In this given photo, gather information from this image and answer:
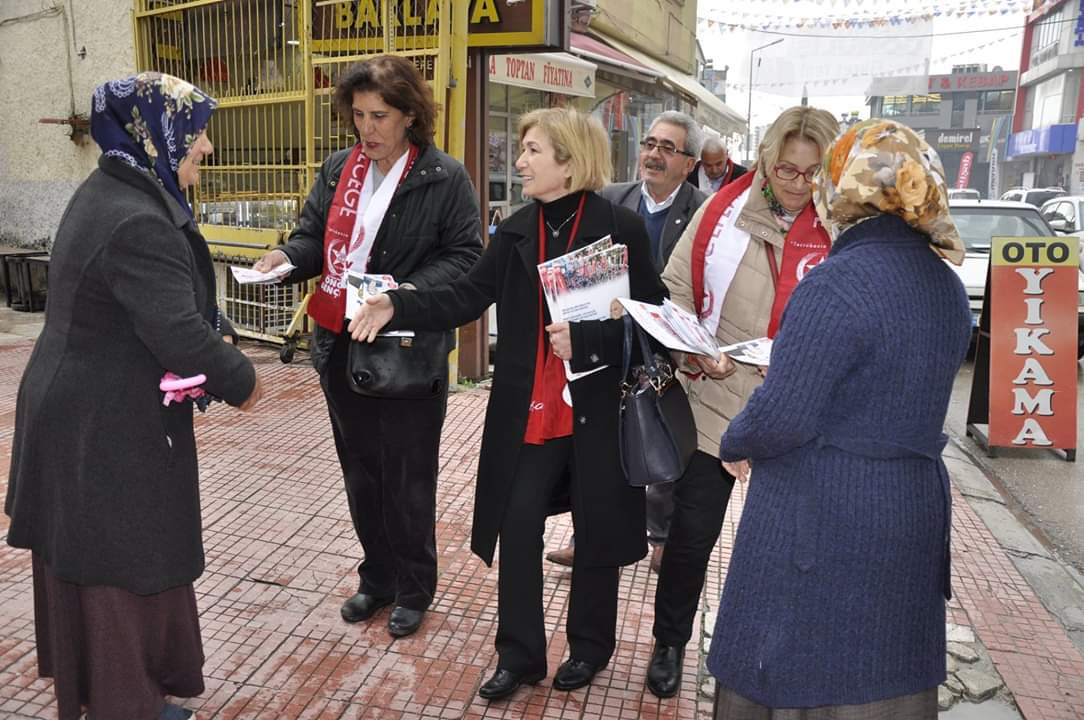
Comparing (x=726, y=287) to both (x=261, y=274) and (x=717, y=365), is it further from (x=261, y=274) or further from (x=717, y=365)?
(x=261, y=274)

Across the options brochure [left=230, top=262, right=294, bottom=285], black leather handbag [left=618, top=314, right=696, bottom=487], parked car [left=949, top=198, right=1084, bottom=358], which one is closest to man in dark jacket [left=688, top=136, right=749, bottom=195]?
black leather handbag [left=618, top=314, right=696, bottom=487]

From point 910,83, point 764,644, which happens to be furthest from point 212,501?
point 910,83

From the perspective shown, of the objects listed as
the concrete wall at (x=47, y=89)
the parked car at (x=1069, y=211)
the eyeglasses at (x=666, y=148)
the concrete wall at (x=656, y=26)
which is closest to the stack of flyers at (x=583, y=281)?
the eyeglasses at (x=666, y=148)

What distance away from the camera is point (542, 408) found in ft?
9.21

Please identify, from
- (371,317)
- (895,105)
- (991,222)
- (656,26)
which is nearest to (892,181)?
(371,317)

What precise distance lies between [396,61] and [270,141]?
541cm

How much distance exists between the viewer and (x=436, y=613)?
3.55 meters

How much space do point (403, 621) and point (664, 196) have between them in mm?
2150

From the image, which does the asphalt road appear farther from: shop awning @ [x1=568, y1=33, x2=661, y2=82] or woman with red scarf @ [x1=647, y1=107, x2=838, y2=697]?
shop awning @ [x1=568, y1=33, x2=661, y2=82]

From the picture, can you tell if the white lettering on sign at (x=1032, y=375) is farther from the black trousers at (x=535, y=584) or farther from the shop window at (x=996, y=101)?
the shop window at (x=996, y=101)

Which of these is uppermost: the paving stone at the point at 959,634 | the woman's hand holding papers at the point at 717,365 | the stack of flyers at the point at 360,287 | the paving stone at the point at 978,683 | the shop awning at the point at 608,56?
the shop awning at the point at 608,56

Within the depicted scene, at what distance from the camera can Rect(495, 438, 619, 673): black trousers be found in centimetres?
286

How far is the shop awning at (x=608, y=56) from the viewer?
11475 millimetres

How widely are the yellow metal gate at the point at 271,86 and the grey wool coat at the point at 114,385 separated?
4204mm
